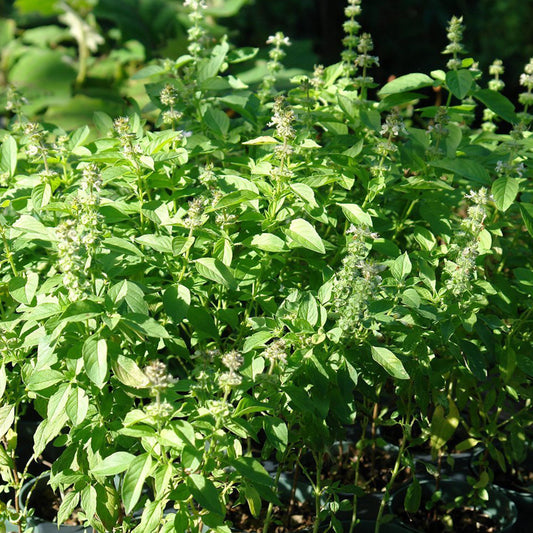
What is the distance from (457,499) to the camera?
1.91 m

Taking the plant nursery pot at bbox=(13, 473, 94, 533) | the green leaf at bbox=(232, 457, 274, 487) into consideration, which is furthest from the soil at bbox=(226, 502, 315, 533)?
the green leaf at bbox=(232, 457, 274, 487)

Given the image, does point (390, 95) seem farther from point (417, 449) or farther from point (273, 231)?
point (417, 449)

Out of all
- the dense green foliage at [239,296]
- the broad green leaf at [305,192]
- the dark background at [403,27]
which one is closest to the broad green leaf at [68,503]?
the dense green foliage at [239,296]

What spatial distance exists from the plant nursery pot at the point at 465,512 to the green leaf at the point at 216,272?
858 millimetres

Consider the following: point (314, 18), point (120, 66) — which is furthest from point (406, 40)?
point (120, 66)

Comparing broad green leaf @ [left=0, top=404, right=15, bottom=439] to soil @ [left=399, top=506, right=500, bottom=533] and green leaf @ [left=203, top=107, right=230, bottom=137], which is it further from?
soil @ [left=399, top=506, right=500, bottom=533]

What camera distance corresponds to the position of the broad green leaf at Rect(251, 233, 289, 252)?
1.41 metres

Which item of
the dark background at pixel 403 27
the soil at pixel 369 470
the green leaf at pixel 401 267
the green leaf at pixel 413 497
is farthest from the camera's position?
the dark background at pixel 403 27

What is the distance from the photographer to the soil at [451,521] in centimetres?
193

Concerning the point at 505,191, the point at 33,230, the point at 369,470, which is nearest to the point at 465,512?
the point at 369,470

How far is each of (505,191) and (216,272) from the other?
69 centimetres

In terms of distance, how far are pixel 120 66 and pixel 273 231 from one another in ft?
13.6

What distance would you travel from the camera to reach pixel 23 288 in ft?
4.91

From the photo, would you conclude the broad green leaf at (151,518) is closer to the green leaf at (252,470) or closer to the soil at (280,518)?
the green leaf at (252,470)
